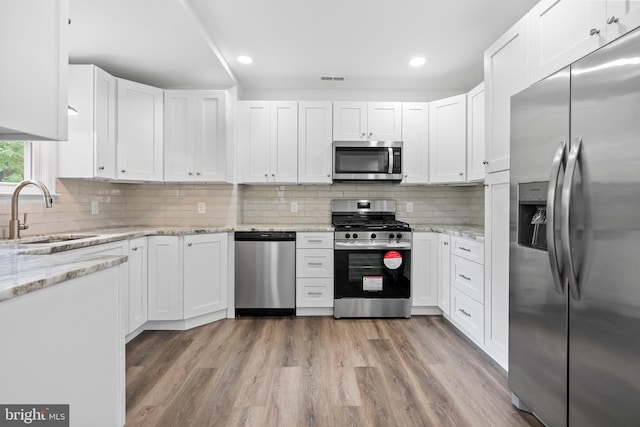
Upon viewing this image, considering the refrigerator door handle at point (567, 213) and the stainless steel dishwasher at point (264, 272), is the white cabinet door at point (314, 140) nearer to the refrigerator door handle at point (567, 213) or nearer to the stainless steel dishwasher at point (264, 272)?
the stainless steel dishwasher at point (264, 272)

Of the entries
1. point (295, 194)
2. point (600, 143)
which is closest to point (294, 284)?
point (295, 194)

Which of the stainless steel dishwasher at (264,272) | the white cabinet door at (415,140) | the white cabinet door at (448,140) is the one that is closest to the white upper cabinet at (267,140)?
the stainless steel dishwasher at (264,272)

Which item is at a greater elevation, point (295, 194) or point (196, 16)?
point (196, 16)

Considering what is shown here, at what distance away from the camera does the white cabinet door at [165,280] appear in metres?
3.04

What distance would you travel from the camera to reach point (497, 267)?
7.50ft

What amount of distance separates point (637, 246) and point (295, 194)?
10.5 feet

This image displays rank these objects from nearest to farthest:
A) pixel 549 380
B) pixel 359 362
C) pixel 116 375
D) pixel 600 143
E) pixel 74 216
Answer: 1. pixel 600 143
2. pixel 116 375
3. pixel 549 380
4. pixel 359 362
5. pixel 74 216

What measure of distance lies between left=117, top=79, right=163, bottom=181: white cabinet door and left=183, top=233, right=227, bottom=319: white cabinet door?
0.83m

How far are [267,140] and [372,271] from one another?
1.80m

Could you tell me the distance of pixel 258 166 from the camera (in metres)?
3.72

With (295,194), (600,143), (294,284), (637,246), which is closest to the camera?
(637,246)

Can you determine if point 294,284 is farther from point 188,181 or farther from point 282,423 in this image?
point 282,423

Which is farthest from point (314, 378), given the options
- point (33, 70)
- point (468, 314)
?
point (33, 70)

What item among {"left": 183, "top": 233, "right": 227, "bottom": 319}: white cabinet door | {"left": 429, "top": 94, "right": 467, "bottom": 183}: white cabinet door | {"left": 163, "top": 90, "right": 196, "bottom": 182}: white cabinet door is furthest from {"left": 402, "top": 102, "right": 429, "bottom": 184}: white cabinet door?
{"left": 163, "top": 90, "right": 196, "bottom": 182}: white cabinet door
